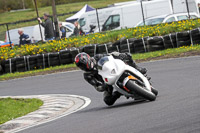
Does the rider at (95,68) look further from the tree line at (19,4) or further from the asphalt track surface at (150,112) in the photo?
the tree line at (19,4)

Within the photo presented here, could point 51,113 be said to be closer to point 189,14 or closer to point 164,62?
point 164,62

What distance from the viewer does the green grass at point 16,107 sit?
34.3ft

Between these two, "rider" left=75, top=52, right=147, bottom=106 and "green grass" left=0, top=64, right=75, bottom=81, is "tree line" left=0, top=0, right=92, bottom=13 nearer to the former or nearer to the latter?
"green grass" left=0, top=64, right=75, bottom=81

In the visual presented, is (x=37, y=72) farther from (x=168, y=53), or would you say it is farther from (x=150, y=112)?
(x=150, y=112)

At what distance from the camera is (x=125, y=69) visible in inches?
327

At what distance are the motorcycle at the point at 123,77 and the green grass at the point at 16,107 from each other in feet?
9.35

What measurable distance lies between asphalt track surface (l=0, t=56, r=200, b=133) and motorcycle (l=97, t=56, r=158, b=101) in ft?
0.83

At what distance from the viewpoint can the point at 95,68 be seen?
Result: 8836 mm

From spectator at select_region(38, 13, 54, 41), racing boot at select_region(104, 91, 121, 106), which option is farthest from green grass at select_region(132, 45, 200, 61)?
racing boot at select_region(104, 91, 121, 106)

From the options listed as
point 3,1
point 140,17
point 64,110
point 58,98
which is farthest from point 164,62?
point 3,1

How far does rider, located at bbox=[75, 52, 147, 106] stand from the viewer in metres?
8.64

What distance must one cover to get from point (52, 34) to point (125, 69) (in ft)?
61.1

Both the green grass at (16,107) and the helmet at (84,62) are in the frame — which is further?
the green grass at (16,107)

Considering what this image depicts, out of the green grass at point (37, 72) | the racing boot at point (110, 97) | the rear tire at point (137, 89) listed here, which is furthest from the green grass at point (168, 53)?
the rear tire at point (137, 89)
